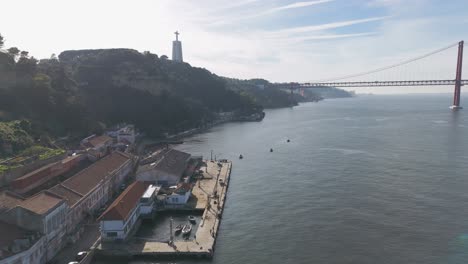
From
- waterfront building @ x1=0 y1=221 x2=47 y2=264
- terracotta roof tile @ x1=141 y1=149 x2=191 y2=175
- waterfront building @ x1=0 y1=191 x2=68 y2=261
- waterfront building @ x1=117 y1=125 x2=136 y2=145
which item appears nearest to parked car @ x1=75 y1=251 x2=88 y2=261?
waterfront building @ x1=0 y1=191 x2=68 y2=261

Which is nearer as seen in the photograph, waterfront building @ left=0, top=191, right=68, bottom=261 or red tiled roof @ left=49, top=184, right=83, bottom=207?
waterfront building @ left=0, top=191, right=68, bottom=261

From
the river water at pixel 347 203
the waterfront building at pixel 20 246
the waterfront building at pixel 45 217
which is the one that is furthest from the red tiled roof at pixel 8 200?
the river water at pixel 347 203

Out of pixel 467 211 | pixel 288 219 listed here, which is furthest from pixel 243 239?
pixel 467 211

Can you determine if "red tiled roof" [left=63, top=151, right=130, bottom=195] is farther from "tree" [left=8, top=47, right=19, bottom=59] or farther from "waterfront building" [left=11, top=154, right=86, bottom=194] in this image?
"tree" [left=8, top=47, right=19, bottom=59]

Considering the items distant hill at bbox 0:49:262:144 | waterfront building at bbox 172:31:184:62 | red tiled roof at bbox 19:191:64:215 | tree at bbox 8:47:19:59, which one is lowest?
red tiled roof at bbox 19:191:64:215

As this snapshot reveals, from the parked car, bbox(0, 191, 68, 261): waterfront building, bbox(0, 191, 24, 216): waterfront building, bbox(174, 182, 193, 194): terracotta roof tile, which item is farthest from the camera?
bbox(174, 182, 193, 194): terracotta roof tile

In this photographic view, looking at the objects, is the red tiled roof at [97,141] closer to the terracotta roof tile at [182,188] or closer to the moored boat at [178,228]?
the terracotta roof tile at [182,188]

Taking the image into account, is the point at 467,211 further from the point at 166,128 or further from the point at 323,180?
the point at 166,128
